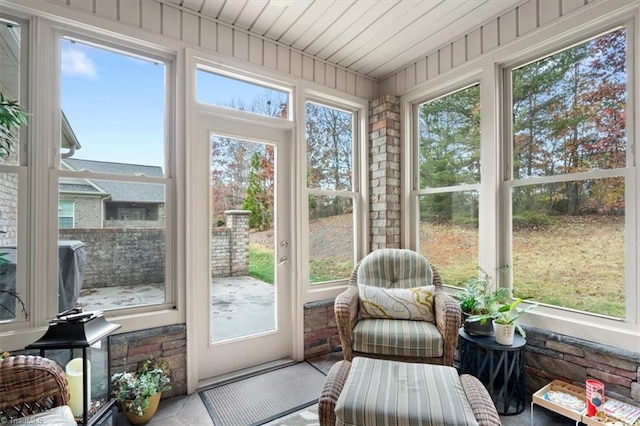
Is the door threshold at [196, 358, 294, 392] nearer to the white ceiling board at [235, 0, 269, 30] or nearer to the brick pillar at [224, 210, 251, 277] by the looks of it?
the brick pillar at [224, 210, 251, 277]

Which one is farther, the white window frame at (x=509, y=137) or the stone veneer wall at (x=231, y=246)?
the stone veneer wall at (x=231, y=246)

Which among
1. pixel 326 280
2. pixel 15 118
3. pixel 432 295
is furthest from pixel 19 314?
pixel 432 295

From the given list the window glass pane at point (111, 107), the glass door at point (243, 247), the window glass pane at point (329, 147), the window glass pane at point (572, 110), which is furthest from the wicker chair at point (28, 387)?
the window glass pane at point (572, 110)

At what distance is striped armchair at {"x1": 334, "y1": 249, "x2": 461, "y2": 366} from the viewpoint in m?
2.01

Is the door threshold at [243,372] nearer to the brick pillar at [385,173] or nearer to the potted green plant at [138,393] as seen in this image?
the potted green plant at [138,393]

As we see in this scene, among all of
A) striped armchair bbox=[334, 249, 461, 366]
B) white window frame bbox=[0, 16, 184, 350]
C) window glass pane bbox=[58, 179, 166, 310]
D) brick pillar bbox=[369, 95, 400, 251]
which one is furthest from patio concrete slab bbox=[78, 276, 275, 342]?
brick pillar bbox=[369, 95, 400, 251]

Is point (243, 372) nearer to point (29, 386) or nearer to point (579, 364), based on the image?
point (29, 386)

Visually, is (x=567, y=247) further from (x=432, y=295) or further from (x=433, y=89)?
(x=433, y=89)

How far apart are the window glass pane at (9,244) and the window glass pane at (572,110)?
3.38 meters

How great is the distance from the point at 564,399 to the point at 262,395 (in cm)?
189

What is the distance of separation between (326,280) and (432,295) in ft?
3.44

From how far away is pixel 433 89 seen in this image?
295cm

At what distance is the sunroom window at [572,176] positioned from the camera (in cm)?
195

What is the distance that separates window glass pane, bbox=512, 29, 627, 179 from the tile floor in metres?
1.59
